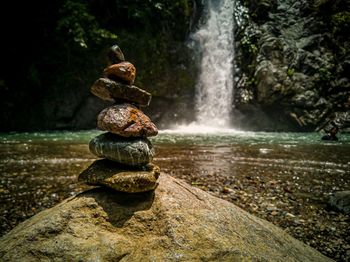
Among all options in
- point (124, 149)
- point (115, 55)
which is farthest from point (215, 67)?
point (124, 149)

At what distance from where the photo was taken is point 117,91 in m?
3.22

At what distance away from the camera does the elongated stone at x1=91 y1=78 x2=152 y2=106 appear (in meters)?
3.19

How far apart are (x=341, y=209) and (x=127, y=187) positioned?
11.3 feet

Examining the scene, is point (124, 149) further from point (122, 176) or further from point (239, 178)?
point (239, 178)

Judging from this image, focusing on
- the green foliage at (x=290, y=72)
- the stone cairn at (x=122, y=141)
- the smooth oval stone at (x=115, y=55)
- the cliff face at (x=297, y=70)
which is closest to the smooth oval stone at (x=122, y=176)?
the stone cairn at (x=122, y=141)

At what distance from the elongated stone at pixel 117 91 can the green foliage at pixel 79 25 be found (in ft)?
43.0

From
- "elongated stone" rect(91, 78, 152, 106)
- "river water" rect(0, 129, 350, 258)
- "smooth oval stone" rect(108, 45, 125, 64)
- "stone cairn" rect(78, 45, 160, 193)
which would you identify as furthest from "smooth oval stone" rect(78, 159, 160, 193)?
"river water" rect(0, 129, 350, 258)

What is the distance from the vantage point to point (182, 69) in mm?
20750

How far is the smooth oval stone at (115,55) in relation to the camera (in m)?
3.27

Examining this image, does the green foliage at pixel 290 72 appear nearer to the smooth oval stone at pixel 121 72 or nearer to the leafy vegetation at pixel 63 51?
the leafy vegetation at pixel 63 51

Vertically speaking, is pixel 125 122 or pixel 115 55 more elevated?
pixel 115 55

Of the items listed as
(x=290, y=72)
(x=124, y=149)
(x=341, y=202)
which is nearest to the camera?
(x=124, y=149)

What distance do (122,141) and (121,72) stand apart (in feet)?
2.71

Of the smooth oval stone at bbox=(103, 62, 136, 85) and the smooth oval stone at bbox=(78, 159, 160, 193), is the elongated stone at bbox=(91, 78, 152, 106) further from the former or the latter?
the smooth oval stone at bbox=(78, 159, 160, 193)
